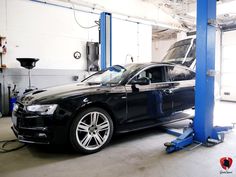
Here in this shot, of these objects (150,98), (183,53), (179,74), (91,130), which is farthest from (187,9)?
(91,130)

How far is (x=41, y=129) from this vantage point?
2326 mm

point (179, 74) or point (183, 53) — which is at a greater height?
point (183, 53)

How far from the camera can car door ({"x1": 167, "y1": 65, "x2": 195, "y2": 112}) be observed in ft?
11.4

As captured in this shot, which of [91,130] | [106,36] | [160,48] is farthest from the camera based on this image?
[160,48]

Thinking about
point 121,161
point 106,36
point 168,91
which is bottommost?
point 121,161

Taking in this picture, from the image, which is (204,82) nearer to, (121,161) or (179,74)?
(179,74)

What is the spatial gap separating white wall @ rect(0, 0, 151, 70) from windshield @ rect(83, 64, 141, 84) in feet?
8.95

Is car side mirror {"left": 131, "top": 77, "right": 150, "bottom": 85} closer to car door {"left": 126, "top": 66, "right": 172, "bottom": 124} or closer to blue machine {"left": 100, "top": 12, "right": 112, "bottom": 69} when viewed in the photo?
car door {"left": 126, "top": 66, "right": 172, "bottom": 124}

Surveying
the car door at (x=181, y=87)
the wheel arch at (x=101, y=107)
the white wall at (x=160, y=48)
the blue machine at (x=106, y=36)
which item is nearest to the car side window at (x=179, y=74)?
the car door at (x=181, y=87)

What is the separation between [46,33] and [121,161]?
15.3 ft

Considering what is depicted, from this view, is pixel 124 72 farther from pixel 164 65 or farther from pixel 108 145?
pixel 108 145

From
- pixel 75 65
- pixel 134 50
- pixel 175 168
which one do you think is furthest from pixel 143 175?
pixel 134 50

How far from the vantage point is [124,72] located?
3.21m

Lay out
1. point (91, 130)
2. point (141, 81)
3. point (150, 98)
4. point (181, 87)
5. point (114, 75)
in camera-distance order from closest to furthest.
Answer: point (91, 130) < point (141, 81) < point (150, 98) < point (114, 75) < point (181, 87)
